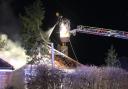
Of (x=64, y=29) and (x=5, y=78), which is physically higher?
(x=64, y=29)

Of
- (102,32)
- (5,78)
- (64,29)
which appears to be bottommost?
(5,78)

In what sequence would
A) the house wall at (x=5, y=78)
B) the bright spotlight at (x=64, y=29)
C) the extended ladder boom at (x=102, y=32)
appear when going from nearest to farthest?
the house wall at (x=5, y=78)
the bright spotlight at (x=64, y=29)
the extended ladder boom at (x=102, y=32)

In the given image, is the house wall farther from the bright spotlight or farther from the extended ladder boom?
the extended ladder boom

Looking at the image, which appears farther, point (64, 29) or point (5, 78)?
point (64, 29)

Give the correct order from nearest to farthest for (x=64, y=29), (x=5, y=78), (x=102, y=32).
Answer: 1. (x=5, y=78)
2. (x=64, y=29)
3. (x=102, y=32)

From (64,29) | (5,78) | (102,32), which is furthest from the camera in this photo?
(102,32)

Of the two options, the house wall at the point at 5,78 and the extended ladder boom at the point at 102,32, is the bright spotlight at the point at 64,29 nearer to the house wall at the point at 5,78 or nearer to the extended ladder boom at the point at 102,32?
the extended ladder boom at the point at 102,32

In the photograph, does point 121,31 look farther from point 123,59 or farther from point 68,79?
point 68,79

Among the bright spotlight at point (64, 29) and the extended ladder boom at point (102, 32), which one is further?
the extended ladder boom at point (102, 32)

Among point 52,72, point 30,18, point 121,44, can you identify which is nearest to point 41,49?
point 30,18

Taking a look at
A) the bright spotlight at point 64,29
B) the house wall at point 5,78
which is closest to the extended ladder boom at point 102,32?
the bright spotlight at point 64,29

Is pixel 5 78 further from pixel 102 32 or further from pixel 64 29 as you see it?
pixel 102 32

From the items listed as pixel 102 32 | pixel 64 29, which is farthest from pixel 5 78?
pixel 102 32

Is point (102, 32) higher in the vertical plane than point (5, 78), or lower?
higher
